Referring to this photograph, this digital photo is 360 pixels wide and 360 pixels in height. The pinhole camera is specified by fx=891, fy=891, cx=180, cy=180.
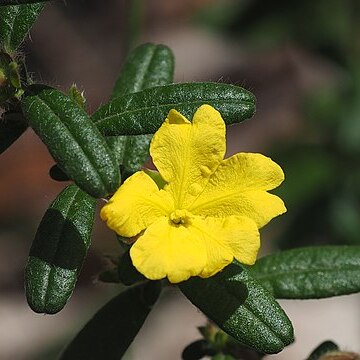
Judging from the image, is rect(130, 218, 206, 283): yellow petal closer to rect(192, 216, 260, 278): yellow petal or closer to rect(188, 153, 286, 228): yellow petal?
rect(192, 216, 260, 278): yellow petal

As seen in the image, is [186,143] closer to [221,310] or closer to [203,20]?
[221,310]

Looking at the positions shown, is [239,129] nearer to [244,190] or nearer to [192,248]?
[244,190]

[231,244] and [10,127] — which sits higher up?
[10,127]

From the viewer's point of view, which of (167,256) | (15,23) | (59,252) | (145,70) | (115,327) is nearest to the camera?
(167,256)

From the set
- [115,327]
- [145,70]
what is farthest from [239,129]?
[115,327]

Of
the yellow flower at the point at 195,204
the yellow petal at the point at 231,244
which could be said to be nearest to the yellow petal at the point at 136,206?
the yellow flower at the point at 195,204

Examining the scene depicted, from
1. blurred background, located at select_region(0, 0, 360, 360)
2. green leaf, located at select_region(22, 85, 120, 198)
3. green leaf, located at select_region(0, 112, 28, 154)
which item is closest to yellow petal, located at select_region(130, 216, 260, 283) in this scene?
green leaf, located at select_region(22, 85, 120, 198)

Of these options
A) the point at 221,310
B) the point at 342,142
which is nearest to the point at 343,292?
the point at 221,310
